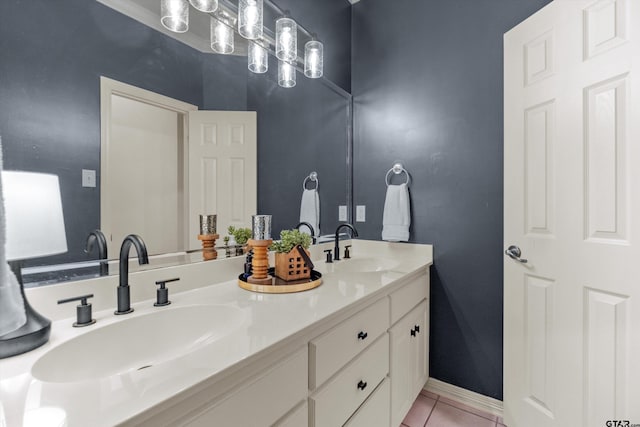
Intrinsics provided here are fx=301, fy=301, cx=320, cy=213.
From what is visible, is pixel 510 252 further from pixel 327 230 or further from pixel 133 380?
pixel 133 380

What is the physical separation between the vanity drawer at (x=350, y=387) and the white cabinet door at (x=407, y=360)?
116 mm

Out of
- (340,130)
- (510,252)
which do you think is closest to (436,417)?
(510,252)

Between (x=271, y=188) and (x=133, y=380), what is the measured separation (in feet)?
3.74

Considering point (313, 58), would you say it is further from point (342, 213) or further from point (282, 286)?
point (282, 286)

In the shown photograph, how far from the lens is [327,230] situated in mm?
2100

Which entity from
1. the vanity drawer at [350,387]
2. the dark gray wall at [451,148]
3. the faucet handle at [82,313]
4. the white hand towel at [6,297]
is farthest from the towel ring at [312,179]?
the white hand towel at [6,297]

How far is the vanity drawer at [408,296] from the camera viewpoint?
1414 mm

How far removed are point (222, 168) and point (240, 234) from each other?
0.32m

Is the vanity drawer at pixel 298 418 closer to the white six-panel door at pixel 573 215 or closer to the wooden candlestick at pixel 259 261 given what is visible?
the wooden candlestick at pixel 259 261

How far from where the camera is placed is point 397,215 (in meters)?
1.95

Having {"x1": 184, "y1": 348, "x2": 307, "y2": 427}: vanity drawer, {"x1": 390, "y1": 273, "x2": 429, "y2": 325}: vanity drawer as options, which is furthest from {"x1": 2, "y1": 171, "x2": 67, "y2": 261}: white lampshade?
{"x1": 390, "y1": 273, "x2": 429, "y2": 325}: vanity drawer

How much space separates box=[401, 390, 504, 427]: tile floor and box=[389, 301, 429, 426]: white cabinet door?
0.42ft

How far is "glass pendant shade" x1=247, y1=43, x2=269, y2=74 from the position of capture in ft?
4.82

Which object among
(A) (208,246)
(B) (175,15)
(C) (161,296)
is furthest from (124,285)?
(B) (175,15)
